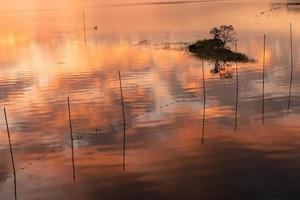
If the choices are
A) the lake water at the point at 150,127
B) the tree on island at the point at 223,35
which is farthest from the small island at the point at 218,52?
the lake water at the point at 150,127

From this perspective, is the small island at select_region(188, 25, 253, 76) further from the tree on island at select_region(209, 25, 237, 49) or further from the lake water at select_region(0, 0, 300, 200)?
the lake water at select_region(0, 0, 300, 200)

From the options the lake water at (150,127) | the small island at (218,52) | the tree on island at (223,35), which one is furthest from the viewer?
the tree on island at (223,35)

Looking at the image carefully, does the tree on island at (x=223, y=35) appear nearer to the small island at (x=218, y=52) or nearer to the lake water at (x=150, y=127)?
the small island at (x=218, y=52)

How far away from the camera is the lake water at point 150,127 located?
21.3m

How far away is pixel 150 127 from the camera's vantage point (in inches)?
1164

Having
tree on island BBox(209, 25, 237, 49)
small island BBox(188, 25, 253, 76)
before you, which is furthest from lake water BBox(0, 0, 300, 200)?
tree on island BBox(209, 25, 237, 49)

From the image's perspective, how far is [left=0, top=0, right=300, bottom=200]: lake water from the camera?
21312 mm

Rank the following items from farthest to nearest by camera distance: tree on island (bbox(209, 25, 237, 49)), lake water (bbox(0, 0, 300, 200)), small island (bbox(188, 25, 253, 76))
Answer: tree on island (bbox(209, 25, 237, 49)) < small island (bbox(188, 25, 253, 76)) < lake water (bbox(0, 0, 300, 200))

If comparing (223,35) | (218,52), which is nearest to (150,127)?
(218,52)

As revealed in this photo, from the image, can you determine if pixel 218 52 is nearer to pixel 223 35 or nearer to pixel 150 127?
pixel 223 35

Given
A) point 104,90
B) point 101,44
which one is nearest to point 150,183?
point 104,90

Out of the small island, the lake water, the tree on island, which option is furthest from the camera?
the tree on island

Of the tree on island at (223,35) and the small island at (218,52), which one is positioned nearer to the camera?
the small island at (218,52)

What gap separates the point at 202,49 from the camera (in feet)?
191
